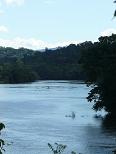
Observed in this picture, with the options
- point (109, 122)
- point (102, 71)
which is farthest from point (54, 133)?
point (102, 71)

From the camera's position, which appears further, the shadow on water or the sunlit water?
the shadow on water

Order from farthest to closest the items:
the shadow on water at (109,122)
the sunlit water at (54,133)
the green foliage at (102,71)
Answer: the green foliage at (102,71) < the shadow on water at (109,122) < the sunlit water at (54,133)

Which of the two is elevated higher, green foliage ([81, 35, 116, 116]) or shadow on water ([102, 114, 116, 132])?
green foliage ([81, 35, 116, 116])

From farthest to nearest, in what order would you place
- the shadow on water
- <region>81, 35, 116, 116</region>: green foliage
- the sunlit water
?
<region>81, 35, 116, 116</region>: green foliage
the shadow on water
the sunlit water

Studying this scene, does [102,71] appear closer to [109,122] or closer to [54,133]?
[109,122]

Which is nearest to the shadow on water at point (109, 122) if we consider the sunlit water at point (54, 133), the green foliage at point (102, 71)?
the sunlit water at point (54, 133)

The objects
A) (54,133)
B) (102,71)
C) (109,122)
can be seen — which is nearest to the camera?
(54,133)

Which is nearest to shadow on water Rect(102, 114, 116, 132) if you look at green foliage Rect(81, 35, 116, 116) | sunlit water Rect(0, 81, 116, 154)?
sunlit water Rect(0, 81, 116, 154)

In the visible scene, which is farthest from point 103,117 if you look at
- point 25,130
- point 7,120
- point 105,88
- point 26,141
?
point 26,141

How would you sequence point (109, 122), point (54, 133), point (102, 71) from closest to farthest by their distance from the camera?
point (54, 133), point (109, 122), point (102, 71)

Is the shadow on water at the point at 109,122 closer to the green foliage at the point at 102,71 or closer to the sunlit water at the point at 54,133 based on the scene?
the sunlit water at the point at 54,133

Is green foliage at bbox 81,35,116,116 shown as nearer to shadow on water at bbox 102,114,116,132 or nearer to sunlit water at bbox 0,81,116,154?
shadow on water at bbox 102,114,116,132

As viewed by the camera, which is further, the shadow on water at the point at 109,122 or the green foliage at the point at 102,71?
the green foliage at the point at 102,71

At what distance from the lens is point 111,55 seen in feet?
250
